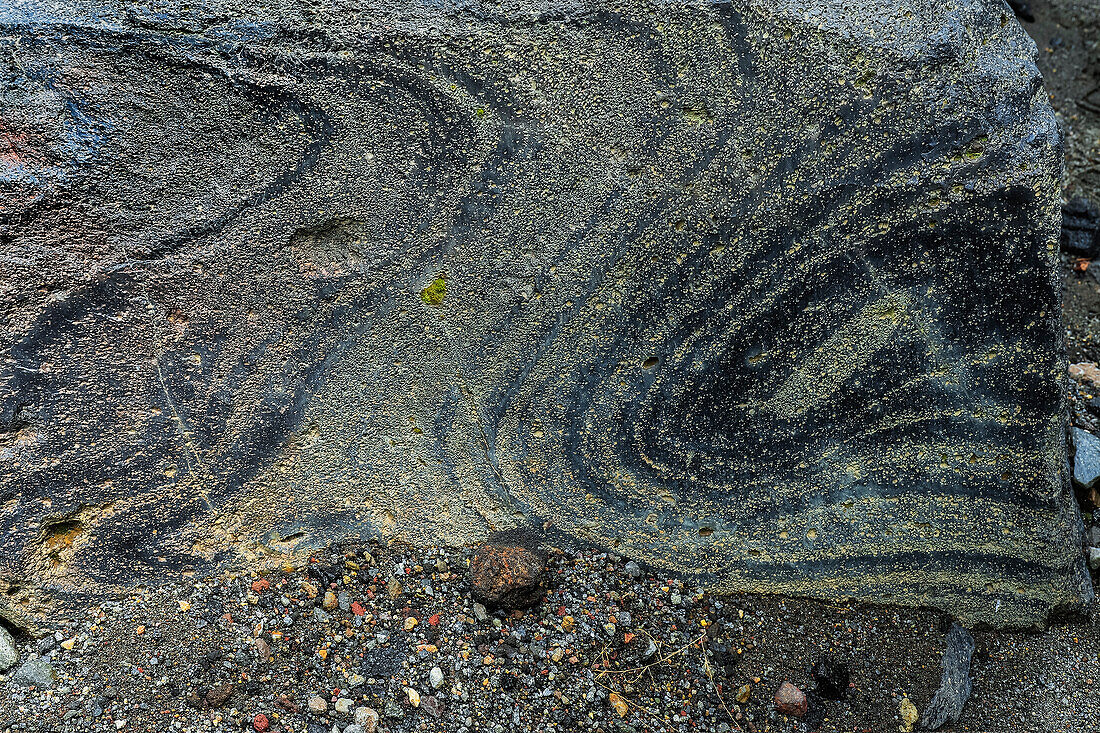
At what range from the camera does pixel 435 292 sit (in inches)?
48.4

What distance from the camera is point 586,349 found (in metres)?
1.27

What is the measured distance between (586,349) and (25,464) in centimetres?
86

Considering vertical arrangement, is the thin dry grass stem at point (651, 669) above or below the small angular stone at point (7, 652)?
above

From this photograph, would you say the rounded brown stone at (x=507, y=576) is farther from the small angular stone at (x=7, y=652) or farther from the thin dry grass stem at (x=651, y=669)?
the small angular stone at (x=7, y=652)

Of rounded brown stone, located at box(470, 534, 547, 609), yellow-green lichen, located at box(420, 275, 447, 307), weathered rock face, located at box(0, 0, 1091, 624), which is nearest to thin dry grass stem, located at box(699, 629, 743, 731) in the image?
weathered rock face, located at box(0, 0, 1091, 624)

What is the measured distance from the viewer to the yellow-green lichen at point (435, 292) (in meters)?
1.22

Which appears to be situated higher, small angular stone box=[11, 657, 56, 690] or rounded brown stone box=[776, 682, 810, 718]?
rounded brown stone box=[776, 682, 810, 718]

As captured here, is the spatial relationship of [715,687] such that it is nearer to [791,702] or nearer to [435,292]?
[791,702]

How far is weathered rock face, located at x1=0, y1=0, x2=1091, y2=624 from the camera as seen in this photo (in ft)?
3.52

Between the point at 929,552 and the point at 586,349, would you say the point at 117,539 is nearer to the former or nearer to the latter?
the point at 586,349

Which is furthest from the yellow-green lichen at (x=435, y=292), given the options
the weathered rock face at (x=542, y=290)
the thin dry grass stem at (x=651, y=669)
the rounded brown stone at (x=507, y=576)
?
the thin dry grass stem at (x=651, y=669)

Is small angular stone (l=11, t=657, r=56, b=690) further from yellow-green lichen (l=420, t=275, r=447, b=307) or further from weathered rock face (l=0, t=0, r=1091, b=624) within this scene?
yellow-green lichen (l=420, t=275, r=447, b=307)

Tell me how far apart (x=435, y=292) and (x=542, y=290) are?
0.54ft

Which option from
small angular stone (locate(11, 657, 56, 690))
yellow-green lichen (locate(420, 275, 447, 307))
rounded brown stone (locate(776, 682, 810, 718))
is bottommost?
small angular stone (locate(11, 657, 56, 690))
